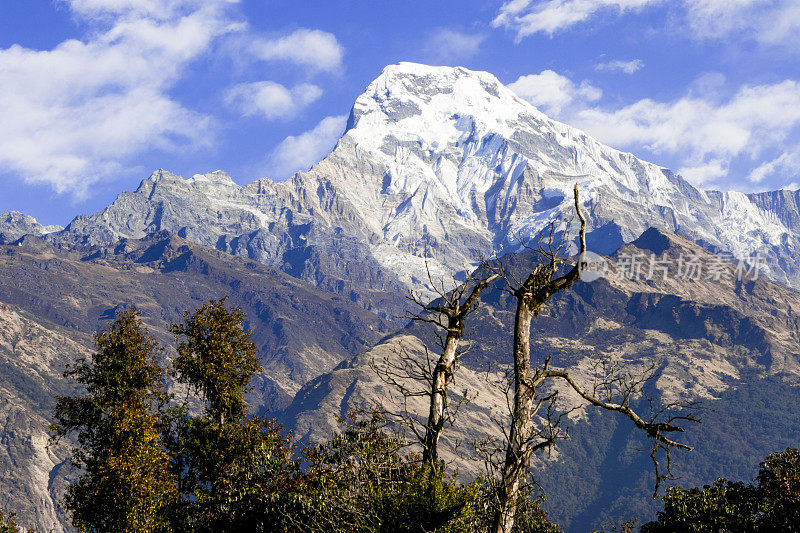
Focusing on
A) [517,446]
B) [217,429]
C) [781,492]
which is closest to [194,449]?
[217,429]

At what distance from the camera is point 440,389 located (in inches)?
592

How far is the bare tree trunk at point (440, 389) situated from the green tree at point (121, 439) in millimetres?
34566

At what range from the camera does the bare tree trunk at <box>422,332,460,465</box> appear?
48.8 feet

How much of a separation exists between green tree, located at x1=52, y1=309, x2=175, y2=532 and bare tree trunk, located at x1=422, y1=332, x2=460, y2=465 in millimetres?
34566

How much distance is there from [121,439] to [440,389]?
38.4 m

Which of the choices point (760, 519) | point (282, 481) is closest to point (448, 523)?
point (282, 481)

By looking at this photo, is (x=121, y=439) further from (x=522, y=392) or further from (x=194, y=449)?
(x=522, y=392)

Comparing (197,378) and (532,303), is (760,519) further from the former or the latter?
(532,303)

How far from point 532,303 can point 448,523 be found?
25.2 feet

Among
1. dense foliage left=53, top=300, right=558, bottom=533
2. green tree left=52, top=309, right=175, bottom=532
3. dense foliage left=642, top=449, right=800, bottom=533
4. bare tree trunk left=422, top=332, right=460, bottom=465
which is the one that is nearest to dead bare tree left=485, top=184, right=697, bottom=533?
bare tree trunk left=422, top=332, right=460, bottom=465

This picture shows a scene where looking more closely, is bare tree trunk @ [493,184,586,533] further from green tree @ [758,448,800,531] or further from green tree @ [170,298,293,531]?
green tree @ [758,448,800,531]

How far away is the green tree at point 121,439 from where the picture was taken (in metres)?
44.4

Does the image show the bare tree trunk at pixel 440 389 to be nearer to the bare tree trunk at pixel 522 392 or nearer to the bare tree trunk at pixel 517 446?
the bare tree trunk at pixel 522 392

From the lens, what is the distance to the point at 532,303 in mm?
13203
